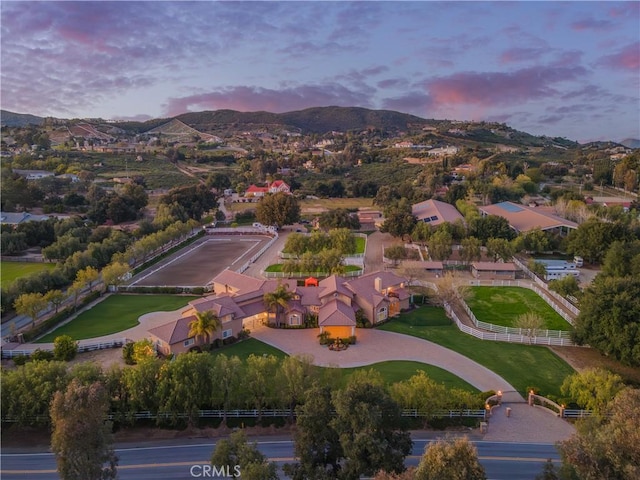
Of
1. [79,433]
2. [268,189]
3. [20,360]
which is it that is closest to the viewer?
[79,433]

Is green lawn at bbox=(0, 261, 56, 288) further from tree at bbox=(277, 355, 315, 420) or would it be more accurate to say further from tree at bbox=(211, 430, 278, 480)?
tree at bbox=(211, 430, 278, 480)

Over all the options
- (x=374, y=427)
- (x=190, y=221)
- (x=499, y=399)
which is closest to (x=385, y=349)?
(x=499, y=399)

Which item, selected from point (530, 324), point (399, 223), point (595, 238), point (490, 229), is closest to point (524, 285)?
point (490, 229)

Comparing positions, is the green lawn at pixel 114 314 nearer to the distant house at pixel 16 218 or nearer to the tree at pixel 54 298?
the tree at pixel 54 298

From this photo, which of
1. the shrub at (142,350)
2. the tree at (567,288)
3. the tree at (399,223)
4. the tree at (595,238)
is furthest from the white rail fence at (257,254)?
the tree at (595,238)

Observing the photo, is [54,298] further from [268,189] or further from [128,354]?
[268,189]

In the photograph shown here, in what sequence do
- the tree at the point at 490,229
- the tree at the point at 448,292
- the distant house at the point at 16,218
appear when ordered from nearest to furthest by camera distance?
the tree at the point at 448,292, the tree at the point at 490,229, the distant house at the point at 16,218

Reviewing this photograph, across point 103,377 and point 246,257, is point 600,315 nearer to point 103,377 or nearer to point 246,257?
point 103,377
